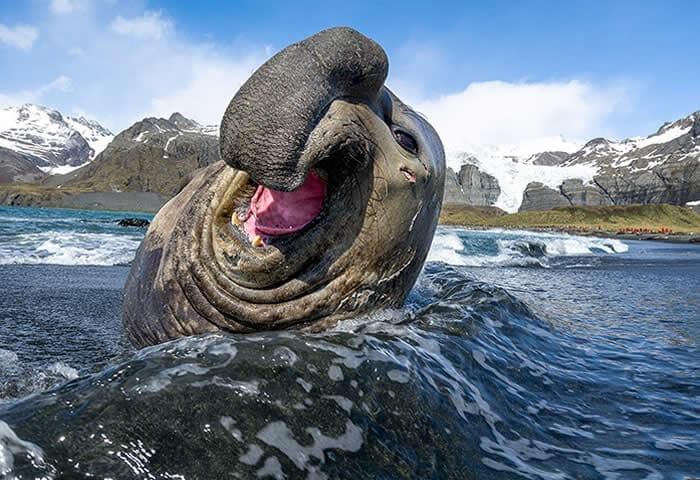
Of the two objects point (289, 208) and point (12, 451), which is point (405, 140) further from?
point (12, 451)

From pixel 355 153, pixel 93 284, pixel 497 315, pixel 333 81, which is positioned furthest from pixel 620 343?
pixel 93 284

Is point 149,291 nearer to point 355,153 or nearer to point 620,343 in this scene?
point 355,153

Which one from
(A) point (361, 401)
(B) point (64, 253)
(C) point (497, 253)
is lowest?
(B) point (64, 253)

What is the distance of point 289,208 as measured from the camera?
323 centimetres

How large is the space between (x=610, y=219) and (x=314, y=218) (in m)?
70.8

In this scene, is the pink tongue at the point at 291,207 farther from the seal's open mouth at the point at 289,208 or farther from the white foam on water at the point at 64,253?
the white foam on water at the point at 64,253

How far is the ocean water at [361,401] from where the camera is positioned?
1661 millimetres

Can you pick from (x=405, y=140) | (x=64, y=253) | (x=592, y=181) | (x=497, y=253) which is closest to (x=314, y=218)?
(x=405, y=140)

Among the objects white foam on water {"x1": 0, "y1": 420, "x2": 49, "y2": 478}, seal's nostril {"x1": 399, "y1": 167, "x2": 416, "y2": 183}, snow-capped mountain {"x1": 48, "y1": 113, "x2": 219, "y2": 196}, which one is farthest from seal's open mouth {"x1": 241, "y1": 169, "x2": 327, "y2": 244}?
snow-capped mountain {"x1": 48, "y1": 113, "x2": 219, "y2": 196}

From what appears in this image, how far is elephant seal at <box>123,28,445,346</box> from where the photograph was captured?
270 cm

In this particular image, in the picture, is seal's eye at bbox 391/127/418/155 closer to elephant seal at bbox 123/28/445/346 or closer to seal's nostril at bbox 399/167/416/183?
elephant seal at bbox 123/28/445/346

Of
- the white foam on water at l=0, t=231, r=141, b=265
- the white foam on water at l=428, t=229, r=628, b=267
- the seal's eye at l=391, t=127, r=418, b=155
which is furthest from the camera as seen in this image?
the white foam on water at l=428, t=229, r=628, b=267

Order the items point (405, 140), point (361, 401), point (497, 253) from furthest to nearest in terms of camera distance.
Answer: point (497, 253) < point (405, 140) < point (361, 401)

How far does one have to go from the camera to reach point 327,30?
2.81 meters
